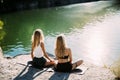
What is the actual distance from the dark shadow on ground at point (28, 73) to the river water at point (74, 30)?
13.6ft

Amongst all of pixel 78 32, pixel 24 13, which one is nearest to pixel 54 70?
pixel 78 32

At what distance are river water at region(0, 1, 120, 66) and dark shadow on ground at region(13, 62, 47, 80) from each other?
4.14 meters

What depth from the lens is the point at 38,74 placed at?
8.59 metres

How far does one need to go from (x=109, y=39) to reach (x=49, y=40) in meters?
3.28

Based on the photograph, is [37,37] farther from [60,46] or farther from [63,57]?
[63,57]

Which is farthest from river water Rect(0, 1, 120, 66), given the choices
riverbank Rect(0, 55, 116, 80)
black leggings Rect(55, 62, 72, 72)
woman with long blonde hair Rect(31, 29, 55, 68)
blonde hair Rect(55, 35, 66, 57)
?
blonde hair Rect(55, 35, 66, 57)

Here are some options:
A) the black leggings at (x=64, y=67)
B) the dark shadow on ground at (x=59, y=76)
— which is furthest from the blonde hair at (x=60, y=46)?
the dark shadow on ground at (x=59, y=76)

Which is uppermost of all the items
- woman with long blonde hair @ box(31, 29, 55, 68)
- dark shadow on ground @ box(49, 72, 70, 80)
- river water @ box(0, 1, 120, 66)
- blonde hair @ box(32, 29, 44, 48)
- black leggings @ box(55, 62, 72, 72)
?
blonde hair @ box(32, 29, 44, 48)

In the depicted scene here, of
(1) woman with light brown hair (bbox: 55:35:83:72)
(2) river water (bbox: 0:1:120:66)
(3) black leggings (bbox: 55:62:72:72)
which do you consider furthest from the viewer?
(2) river water (bbox: 0:1:120:66)

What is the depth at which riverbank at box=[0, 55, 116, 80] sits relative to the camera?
27.3 feet

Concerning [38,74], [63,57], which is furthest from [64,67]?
[38,74]

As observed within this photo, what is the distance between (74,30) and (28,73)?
11791 millimetres

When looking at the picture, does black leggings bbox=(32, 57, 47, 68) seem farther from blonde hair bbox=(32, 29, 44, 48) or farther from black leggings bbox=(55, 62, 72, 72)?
black leggings bbox=(55, 62, 72, 72)

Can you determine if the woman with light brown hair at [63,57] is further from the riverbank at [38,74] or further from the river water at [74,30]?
the river water at [74,30]
